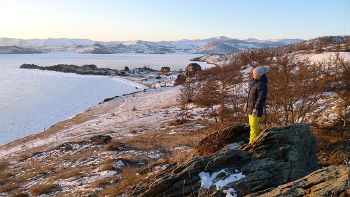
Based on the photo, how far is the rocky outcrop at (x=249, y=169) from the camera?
13.0ft

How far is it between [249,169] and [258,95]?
2.02 m

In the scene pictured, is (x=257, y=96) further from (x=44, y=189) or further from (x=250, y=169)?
(x=44, y=189)

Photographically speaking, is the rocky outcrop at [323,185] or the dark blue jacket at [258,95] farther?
the dark blue jacket at [258,95]

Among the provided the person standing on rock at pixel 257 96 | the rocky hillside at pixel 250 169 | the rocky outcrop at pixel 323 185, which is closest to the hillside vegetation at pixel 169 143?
the rocky hillside at pixel 250 169

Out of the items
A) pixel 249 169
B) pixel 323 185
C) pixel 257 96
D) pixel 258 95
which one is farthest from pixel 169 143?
pixel 323 185

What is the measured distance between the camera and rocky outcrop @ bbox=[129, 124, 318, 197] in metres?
3.96

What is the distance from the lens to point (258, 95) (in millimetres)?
5426

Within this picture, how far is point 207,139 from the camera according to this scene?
649cm

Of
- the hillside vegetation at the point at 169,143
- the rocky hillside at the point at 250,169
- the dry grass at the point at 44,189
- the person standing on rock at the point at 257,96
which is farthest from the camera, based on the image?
the dry grass at the point at 44,189

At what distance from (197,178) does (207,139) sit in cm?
235

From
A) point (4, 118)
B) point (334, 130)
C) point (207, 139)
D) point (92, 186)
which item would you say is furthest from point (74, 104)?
point (334, 130)

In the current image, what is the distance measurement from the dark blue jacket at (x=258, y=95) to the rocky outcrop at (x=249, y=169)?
2.37 feet

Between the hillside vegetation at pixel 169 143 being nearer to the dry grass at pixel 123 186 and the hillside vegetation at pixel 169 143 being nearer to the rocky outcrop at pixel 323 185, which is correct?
the dry grass at pixel 123 186

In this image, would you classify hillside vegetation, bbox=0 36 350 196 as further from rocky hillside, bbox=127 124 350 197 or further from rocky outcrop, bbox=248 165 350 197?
rocky outcrop, bbox=248 165 350 197
